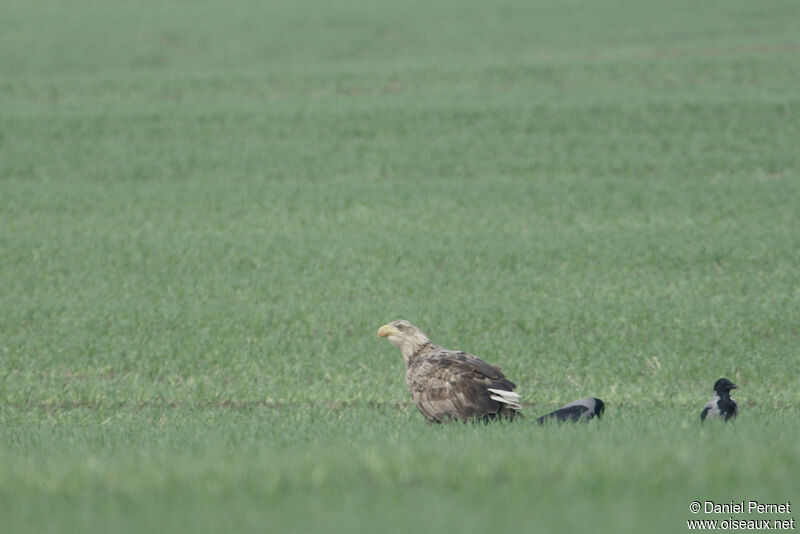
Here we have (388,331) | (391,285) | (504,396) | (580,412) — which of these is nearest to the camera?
(504,396)

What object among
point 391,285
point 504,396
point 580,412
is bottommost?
point 580,412

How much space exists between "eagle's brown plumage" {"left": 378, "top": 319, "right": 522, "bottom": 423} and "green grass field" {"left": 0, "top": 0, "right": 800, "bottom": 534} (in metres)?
0.35

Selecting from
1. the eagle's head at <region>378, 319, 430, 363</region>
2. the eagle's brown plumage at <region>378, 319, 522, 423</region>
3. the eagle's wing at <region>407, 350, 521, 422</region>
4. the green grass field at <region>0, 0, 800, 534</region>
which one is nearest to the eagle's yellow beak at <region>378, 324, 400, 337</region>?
the eagle's head at <region>378, 319, 430, 363</region>

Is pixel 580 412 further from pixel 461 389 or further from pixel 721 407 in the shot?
pixel 721 407

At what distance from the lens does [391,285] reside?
54.4ft

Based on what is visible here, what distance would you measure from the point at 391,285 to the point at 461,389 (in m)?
7.76

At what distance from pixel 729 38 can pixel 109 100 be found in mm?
28221

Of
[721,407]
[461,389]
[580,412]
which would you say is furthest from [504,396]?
[721,407]

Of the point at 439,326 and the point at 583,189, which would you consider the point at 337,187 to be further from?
the point at 439,326

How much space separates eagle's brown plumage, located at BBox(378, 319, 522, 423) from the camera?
889 cm

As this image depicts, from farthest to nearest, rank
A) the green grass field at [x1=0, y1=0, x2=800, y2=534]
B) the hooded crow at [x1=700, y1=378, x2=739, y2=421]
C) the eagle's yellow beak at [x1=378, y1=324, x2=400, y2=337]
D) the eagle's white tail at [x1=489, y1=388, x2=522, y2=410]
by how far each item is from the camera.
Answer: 1. the eagle's yellow beak at [x1=378, y1=324, x2=400, y2=337]
2. the hooded crow at [x1=700, y1=378, x2=739, y2=421]
3. the eagle's white tail at [x1=489, y1=388, x2=522, y2=410]
4. the green grass field at [x1=0, y1=0, x2=800, y2=534]

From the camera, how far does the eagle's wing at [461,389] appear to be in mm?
8891

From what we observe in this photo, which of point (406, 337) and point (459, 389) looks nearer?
point (459, 389)

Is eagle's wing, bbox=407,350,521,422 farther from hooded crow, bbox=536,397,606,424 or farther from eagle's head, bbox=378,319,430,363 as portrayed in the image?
eagle's head, bbox=378,319,430,363
